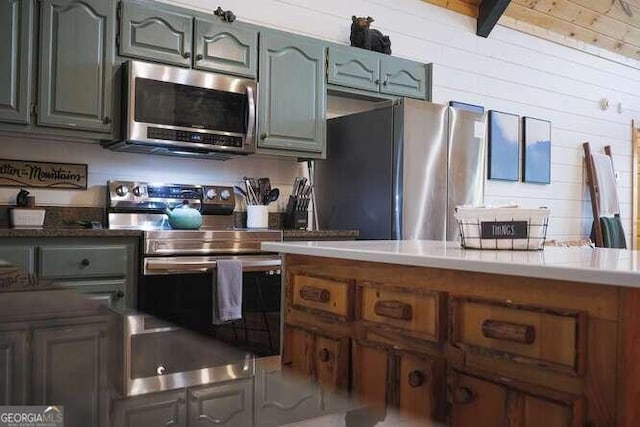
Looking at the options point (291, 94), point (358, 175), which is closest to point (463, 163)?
point (358, 175)

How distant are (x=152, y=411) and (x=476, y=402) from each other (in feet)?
2.87

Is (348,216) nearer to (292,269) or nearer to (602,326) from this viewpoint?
(292,269)

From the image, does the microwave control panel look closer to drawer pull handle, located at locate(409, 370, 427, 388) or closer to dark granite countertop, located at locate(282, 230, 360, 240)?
dark granite countertop, located at locate(282, 230, 360, 240)

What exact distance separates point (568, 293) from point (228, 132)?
2432 millimetres

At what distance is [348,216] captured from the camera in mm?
3832

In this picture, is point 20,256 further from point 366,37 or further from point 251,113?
point 366,37

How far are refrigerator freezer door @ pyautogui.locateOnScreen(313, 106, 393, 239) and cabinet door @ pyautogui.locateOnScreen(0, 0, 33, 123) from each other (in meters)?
1.94

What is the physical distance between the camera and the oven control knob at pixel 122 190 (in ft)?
10.5

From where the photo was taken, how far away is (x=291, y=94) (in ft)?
11.5

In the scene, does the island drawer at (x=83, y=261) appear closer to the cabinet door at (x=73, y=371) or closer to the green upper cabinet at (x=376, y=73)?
the cabinet door at (x=73, y=371)

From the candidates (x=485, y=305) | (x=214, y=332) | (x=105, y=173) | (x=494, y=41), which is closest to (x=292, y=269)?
(x=485, y=305)

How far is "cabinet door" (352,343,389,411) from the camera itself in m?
1.52

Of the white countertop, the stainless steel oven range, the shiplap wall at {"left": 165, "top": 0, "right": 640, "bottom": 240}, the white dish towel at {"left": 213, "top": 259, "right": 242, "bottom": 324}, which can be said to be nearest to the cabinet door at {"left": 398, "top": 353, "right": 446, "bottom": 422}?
the white countertop

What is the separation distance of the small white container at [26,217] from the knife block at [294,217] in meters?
1.49
